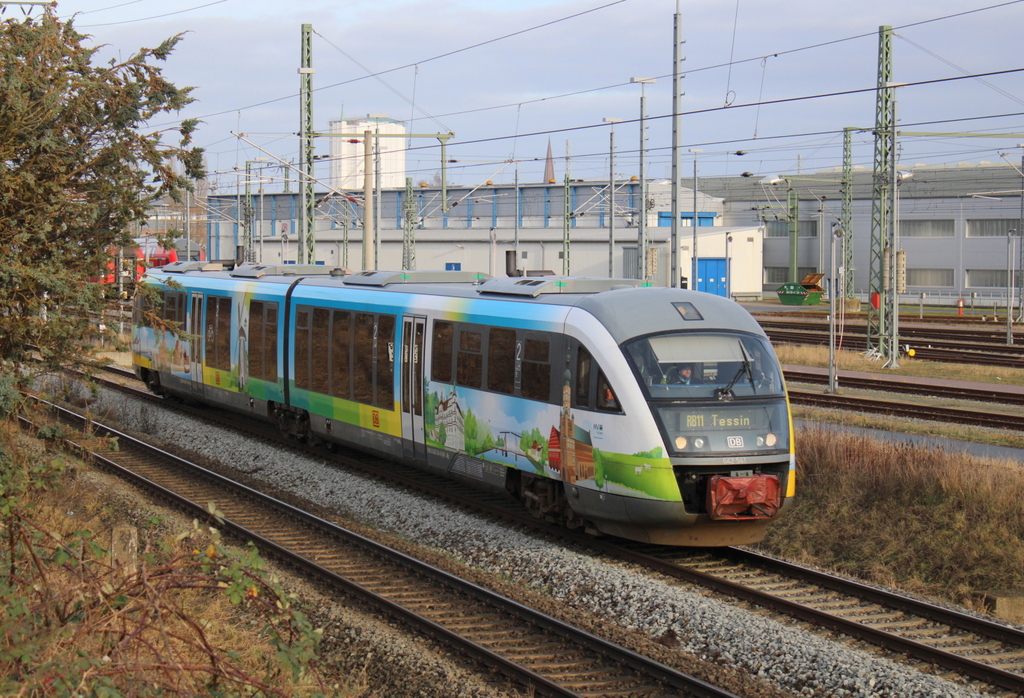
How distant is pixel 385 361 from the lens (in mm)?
14945

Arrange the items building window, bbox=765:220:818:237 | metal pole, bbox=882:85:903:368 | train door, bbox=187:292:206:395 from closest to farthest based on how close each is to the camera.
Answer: train door, bbox=187:292:206:395 < metal pole, bbox=882:85:903:368 < building window, bbox=765:220:818:237

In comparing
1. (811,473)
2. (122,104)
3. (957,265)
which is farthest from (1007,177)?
(122,104)

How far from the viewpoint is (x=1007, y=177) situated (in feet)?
222

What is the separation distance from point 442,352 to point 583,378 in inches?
125

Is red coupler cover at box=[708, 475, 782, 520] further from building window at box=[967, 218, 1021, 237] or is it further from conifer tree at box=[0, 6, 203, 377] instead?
building window at box=[967, 218, 1021, 237]

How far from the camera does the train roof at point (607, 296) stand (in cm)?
1103

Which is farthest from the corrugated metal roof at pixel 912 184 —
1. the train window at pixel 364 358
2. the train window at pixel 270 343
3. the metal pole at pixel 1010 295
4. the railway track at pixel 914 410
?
the train window at pixel 364 358

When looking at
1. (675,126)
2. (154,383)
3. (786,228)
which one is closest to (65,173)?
(675,126)

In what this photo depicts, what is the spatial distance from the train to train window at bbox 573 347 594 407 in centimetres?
2

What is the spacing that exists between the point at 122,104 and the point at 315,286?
6.16 meters

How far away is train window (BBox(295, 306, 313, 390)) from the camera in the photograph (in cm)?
1714

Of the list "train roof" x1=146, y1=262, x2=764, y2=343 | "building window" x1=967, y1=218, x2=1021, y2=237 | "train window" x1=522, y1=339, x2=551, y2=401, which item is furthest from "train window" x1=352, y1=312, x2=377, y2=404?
"building window" x1=967, y1=218, x2=1021, y2=237

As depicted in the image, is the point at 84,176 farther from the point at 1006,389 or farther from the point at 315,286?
the point at 1006,389

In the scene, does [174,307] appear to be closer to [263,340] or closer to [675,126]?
[263,340]
